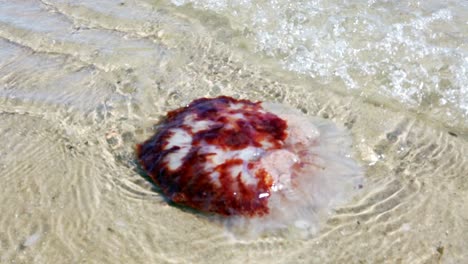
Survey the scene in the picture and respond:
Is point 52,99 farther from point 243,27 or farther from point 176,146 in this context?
point 243,27

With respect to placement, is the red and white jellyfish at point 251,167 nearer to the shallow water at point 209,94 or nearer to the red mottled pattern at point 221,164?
the red mottled pattern at point 221,164

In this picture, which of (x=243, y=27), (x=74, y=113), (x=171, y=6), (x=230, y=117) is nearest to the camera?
(x=230, y=117)

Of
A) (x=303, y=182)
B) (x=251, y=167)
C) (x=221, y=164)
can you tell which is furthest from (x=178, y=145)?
(x=303, y=182)

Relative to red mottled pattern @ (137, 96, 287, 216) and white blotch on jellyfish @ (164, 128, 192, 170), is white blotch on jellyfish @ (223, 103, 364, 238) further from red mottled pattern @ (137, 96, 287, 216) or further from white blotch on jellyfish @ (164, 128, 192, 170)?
white blotch on jellyfish @ (164, 128, 192, 170)

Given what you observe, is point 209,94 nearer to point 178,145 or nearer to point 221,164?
point 178,145

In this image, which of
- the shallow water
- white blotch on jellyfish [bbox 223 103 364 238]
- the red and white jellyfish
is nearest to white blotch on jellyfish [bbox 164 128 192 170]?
the red and white jellyfish

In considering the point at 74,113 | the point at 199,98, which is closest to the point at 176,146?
the point at 199,98

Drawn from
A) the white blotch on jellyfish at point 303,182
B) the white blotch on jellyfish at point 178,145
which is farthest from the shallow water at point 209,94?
the white blotch on jellyfish at point 178,145
